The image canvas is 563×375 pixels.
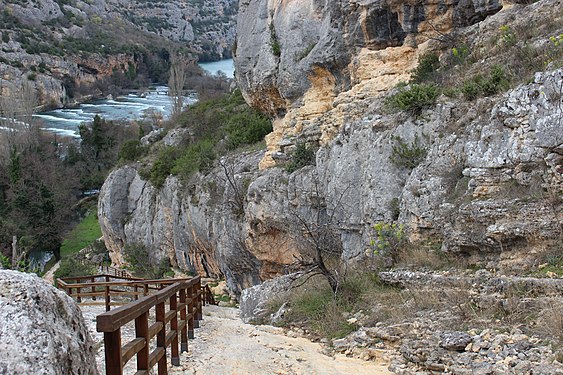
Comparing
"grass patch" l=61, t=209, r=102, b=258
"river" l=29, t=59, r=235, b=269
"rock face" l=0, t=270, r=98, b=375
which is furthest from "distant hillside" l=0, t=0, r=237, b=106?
"rock face" l=0, t=270, r=98, b=375

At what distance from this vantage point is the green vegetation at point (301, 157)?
598 inches

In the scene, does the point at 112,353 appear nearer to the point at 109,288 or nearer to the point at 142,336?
the point at 142,336

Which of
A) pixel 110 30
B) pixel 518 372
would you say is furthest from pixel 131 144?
pixel 110 30

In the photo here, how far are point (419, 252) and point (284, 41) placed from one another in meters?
12.3

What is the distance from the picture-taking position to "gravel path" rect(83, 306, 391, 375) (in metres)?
5.48

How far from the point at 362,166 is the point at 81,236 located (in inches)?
1293

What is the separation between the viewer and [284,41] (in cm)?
1862

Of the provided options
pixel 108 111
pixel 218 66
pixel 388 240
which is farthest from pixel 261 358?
pixel 218 66

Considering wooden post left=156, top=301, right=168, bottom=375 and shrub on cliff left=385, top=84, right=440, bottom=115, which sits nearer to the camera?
wooden post left=156, top=301, right=168, bottom=375

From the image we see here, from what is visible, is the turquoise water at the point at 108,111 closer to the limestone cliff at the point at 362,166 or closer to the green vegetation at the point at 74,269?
the green vegetation at the point at 74,269

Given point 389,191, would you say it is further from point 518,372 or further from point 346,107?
point 518,372

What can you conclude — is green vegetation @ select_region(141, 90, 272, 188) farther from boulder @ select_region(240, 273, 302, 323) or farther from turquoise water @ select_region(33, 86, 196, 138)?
turquoise water @ select_region(33, 86, 196, 138)

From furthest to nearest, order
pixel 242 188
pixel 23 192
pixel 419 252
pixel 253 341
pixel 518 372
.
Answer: pixel 23 192
pixel 242 188
pixel 419 252
pixel 253 341
pixel 518 372

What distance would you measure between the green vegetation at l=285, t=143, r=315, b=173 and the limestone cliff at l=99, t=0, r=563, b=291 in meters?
0.50
